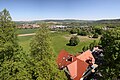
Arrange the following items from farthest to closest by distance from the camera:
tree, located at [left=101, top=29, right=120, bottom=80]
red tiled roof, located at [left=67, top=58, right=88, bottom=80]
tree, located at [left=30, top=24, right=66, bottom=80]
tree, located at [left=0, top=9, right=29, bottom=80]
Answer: red tiled roof, located at [left=67, top=58, right=88, bottom=80] < tree, located at [left=101, top=29, right=120, bottom=80] < tree, located at [left=30, top=24, right=66, bottom=80] < tree, located at [left=0, top=9, right=29, bottom=80]

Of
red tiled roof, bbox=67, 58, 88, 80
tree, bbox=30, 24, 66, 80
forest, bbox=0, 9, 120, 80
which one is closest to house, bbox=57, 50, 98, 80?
red tiled roof, bbox=67, 58, 88, 80

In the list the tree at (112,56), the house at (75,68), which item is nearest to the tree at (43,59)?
the tree at (112,56)

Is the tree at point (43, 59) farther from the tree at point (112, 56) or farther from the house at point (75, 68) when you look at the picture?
the house at point (75, 68)

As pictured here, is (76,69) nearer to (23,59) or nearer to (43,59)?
(43,59)

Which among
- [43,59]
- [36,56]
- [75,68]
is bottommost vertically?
[75,68]

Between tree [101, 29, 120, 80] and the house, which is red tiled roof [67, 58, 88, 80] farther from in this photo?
tree [101, 29, 120, 80]

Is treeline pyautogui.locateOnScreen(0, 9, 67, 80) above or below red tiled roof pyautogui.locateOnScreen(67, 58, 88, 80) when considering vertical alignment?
above

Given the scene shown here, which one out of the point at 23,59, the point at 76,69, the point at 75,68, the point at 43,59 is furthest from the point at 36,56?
the point at 76,69
